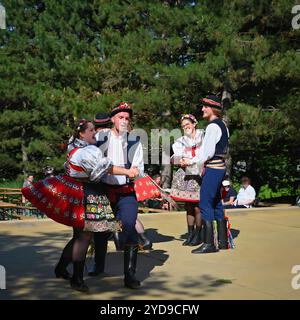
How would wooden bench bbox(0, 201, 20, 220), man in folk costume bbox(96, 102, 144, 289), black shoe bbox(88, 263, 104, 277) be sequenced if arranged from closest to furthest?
man in folk costume bbox(96, 102, 144, 289) < black shoe bbox(88, 263, 104, 277) < wooden bench bbox(0, 201, 20, 220)

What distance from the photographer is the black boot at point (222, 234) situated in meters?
7.64

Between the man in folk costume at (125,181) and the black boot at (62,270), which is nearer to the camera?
the man in folk costume at (125,181)

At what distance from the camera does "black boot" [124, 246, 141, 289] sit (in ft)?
18.1

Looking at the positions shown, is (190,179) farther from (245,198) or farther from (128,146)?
(245,198)

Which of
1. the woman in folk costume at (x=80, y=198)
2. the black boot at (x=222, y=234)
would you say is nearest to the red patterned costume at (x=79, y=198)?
the woman in folk costume at (x=80, y=198)

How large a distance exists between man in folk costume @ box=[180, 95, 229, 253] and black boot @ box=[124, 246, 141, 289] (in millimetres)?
1889

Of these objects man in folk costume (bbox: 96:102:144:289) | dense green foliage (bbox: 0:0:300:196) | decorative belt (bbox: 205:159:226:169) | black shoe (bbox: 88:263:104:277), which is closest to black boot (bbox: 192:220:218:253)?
decorative belt (bbox: 205:159:226:169)

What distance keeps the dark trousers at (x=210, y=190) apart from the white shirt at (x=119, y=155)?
1.86m

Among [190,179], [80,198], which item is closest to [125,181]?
[80,198]

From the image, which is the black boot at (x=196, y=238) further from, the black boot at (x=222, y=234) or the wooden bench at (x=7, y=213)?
the wooden bench at (x=7, y=213)

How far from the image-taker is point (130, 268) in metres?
5.59

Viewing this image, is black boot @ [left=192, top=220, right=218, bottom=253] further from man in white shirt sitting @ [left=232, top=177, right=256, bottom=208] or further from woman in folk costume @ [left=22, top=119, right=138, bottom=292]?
man in white shirt sitting @ [left=232, top=177, right=256, bottom=208]

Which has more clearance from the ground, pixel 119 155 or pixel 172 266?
pixel 119 155

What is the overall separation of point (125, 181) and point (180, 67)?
12232 millimetres
